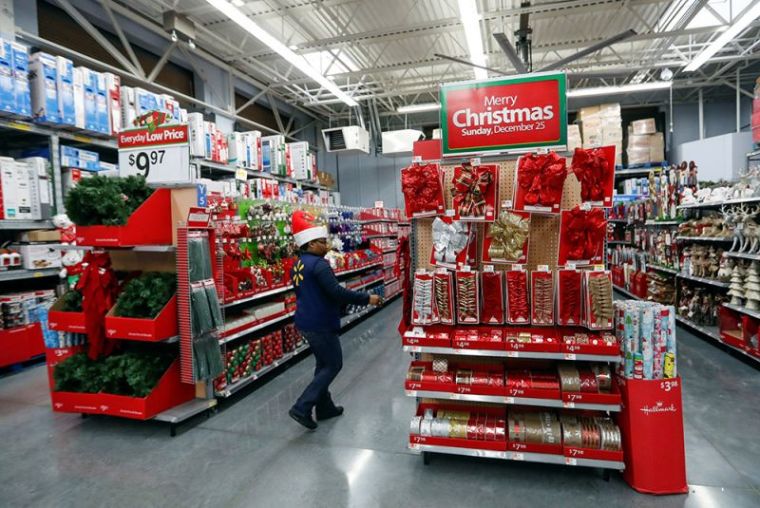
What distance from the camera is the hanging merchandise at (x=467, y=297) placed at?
2.83 m

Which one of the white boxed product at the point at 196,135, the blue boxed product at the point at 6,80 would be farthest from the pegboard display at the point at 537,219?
the white boxed product at the point at 196,135

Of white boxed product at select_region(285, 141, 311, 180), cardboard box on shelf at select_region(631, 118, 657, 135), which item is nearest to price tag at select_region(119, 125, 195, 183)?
white boxed product at select_region(285, 141, 311, 180)

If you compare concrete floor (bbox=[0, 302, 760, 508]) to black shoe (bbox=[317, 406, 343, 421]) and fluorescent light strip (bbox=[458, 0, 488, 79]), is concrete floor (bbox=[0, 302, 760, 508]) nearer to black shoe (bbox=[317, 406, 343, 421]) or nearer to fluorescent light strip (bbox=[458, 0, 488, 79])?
black shoe (bbox=[317, 406, 343, 421])

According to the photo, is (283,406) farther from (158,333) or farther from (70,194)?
(70,194)

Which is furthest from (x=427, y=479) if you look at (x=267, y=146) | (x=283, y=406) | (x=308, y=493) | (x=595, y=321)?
(x=267, y=146)

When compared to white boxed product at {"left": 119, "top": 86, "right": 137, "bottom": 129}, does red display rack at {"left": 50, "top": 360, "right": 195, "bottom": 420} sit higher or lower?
lower

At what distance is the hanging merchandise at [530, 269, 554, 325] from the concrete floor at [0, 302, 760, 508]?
0.99 meters

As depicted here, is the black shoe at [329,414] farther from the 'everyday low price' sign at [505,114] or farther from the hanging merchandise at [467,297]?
the 'everyday low price' sign at [505,114]

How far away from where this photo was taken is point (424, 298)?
9.40 feet

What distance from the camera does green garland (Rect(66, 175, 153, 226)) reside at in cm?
331

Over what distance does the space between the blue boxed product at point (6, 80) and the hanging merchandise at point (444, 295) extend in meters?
4.83

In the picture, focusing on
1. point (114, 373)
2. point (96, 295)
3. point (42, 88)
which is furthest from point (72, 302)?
point (42, 88)

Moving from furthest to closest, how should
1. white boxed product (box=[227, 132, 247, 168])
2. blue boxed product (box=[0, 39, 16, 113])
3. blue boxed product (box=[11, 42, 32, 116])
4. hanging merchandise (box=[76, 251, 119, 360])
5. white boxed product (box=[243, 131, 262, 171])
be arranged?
1. white boxed product (box=[243, 131, 262, 171])
2. white boxed product (box=[227, 132, 247, 168])
3. blue boxed product (box=[11, 42, 32, 116])
4. blue boxed product (box=[0, 39, 16, 113])
5. hanging merchandise (box=[76, 251, 119, 360])

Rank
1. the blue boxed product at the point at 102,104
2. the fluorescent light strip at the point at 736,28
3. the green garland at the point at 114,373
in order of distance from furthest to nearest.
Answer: the fluorescent light strip at the point at 736,28, the blue boxed product at the point at 102,104, the green garland at the point at 114,373
